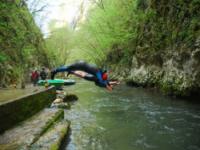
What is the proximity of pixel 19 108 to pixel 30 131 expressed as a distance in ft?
4.21

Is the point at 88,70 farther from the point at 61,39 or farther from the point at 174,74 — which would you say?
the point at 61,39

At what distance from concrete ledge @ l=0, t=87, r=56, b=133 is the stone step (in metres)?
0.20

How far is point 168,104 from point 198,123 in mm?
5057

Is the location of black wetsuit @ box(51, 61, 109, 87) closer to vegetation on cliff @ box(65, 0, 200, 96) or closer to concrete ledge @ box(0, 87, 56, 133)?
concrete ledge @ box(0, 87, 56, 133)

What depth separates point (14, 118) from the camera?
9.07 meters

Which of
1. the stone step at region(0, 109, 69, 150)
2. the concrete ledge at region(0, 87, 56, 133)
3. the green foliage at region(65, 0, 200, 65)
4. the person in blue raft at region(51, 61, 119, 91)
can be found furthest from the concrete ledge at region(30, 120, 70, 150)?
the green foliage at region(65, 0, 200, 65)

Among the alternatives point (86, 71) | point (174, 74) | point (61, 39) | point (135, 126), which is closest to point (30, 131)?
point (86, 71)

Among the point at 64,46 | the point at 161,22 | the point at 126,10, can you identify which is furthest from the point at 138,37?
the point at 64,46

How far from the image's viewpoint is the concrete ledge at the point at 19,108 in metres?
8.26

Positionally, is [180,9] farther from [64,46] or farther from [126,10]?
[64,46]

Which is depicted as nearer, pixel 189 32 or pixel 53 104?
pixel 53 104

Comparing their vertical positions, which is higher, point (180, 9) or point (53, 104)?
point (180, 9)

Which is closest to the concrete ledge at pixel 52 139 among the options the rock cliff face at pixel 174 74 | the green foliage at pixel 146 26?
the rock cliff face at pixel 174 74

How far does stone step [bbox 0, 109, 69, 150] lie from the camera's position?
7.32 meters
